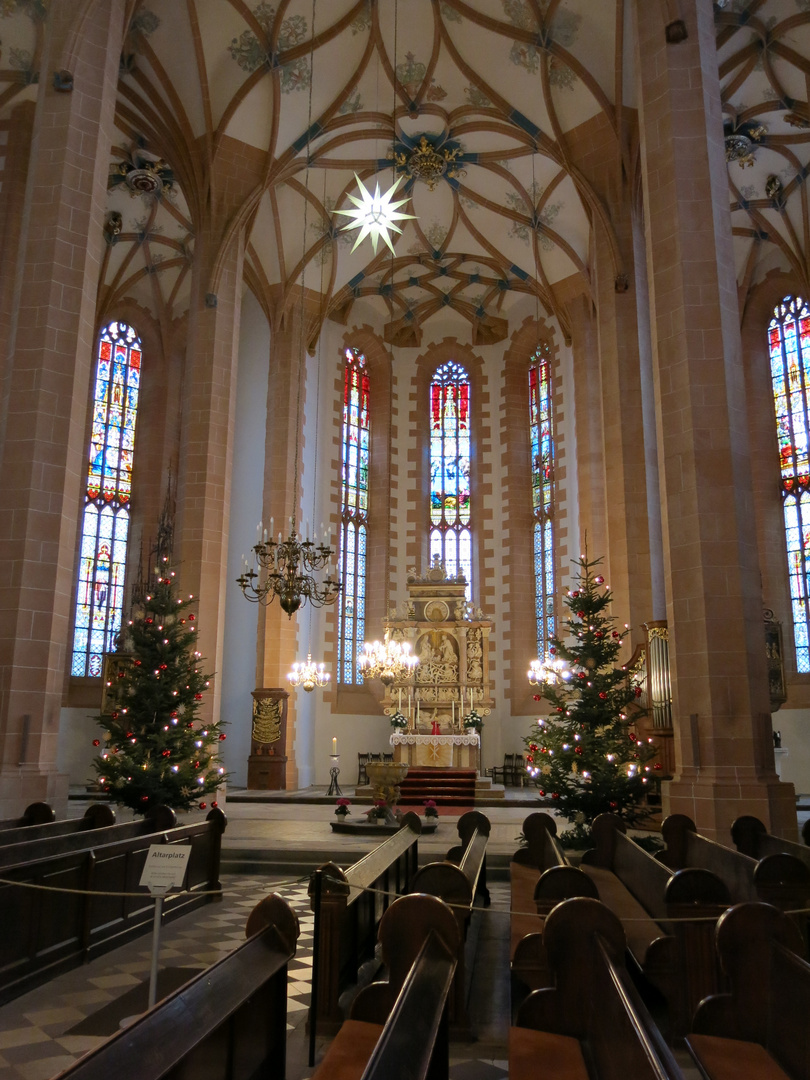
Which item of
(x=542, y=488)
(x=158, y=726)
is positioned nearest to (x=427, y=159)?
(x=542, y=488)

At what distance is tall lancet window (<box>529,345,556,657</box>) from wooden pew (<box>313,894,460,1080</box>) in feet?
62.0

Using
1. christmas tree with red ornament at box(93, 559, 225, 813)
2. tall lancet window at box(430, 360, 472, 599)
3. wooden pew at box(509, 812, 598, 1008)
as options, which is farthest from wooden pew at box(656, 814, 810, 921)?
tall lancet window at box(430, 360, 472, 599)

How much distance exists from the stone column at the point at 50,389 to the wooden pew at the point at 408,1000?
6.56 meters

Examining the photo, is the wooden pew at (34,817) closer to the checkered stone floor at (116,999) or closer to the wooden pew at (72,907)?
the wooden pew at (72,907)

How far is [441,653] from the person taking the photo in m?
21.1

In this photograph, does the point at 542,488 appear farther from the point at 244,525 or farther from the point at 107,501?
the point at 107,501

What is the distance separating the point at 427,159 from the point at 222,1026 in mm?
19297

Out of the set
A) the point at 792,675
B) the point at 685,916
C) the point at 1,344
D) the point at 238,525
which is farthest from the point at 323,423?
the point at 685,916

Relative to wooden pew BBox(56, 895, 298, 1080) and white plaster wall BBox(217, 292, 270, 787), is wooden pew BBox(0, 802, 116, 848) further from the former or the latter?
white plaster wall BBox(217, 292, 270, 787)

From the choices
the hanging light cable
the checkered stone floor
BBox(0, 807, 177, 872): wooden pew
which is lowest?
the checkered stone floor

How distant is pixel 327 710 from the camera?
69.7ft

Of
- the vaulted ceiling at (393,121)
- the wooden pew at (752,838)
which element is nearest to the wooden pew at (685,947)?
the wooden pew at (752,838)

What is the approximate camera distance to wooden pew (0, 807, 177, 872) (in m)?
5.95

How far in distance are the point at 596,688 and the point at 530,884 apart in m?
4.49
